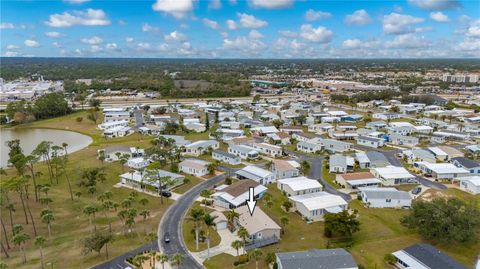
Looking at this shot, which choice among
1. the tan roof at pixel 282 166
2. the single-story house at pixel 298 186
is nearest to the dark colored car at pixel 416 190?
the single-story house at pixel 298 186

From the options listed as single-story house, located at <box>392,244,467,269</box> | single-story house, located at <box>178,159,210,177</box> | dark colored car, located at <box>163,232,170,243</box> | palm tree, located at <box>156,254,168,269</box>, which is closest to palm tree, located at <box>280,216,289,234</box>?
single-story house, located at <box>392,244,467,269</box>

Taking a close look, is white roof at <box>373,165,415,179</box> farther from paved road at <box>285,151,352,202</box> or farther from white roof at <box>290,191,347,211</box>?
white roof at <box>290,191,347,211</box>

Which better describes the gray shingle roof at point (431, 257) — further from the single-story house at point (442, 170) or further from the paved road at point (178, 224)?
the single-story house at point (442, 170)

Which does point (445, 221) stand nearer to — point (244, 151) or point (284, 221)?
point (284, 221)

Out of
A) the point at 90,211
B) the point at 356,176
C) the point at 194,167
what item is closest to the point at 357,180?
the point at 356,176

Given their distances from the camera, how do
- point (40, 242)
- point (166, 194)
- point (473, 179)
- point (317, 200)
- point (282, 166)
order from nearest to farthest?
point (40, 242) → point (317, 200) → point (166, 194) → point (473, 179) → point (282, 166)

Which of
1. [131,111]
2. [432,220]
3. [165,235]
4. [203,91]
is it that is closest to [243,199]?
[165,235]

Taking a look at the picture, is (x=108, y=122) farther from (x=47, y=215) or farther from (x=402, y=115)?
(x=402, y=115)
